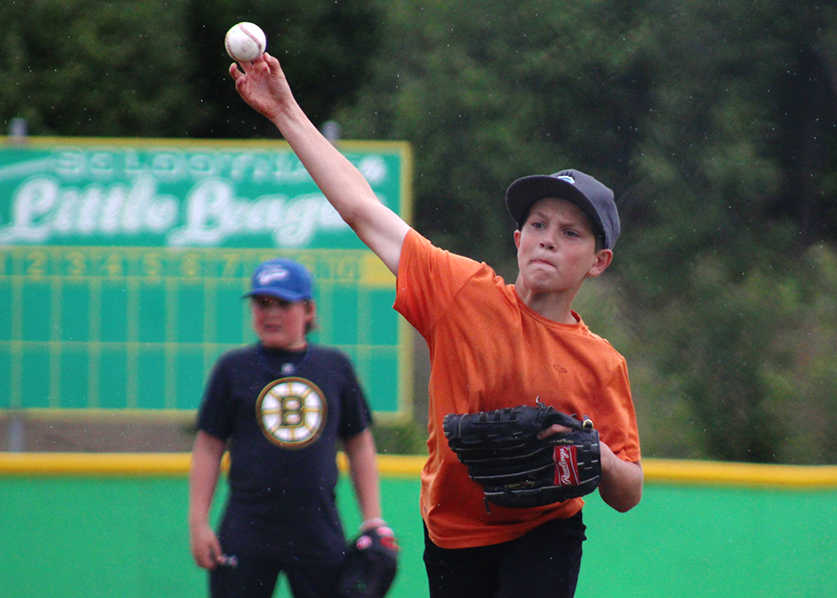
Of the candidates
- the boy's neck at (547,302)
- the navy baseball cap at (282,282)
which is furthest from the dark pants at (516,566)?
the navy baseball cap at (282,282)

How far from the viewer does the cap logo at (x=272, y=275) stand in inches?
162

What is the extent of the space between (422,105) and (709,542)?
7836 mm

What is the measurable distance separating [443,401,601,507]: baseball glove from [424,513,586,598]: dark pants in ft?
0.56

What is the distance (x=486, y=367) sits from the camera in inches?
108

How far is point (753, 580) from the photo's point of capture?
4.52 meters

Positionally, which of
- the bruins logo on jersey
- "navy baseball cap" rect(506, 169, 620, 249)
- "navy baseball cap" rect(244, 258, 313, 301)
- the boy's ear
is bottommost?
the bruins logo on jersey

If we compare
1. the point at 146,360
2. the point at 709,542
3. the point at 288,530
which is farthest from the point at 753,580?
the point at 146,360

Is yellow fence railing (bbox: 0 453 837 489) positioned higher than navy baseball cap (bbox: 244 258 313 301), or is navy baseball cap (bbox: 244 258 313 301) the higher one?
navy baseball cap (bbox: 244 258 313 301)

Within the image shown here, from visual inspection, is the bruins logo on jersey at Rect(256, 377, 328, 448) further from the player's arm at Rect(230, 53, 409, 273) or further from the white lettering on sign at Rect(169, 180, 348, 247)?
the white lettering on sign at Rect(169, 180, 348, 247)

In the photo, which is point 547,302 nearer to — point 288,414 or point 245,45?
point 245,45

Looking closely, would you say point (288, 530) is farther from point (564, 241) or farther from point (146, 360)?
point (146, 360)

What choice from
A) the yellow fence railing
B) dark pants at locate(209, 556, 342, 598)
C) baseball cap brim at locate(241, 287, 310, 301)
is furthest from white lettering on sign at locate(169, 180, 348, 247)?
dark pants at locate(209, 556, 342, 598)

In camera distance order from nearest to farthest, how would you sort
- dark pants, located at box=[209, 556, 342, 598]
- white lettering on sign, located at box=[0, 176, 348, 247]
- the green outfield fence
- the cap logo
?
dark pants, located at box=[209, 556, 342, 598] → the cap logo → the green outfield fence → white lettering on sign, located at box=[0, 176, 348, 247]

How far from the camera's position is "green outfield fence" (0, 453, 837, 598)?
14.8ft
